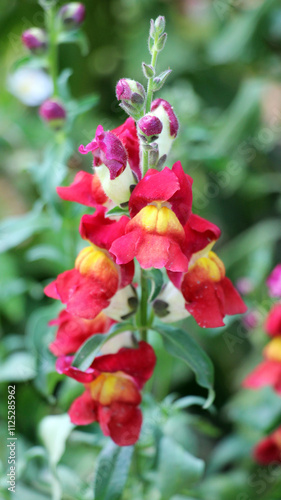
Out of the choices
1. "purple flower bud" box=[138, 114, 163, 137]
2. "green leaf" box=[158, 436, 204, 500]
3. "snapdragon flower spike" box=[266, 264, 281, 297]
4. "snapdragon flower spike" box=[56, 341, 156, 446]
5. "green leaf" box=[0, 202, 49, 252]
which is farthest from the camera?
"green leaf" box=[0, 202, 49, 252]

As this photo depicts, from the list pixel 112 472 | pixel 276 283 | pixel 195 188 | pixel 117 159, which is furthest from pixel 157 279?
pixel 195 188

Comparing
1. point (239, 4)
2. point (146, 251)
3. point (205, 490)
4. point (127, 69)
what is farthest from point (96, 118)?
point (146, 251)

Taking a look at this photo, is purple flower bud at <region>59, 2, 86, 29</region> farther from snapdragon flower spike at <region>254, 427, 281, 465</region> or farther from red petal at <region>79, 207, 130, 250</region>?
snapdragon flower spike at <region>254, 427, 281, 465</region>

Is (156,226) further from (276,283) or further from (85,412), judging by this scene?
(276,283)

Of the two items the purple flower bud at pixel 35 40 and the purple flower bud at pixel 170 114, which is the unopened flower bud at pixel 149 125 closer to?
the purple flower bud at pixel 170 114

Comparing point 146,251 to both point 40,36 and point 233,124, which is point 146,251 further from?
point 233,124

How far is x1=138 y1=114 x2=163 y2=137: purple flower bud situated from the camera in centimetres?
62

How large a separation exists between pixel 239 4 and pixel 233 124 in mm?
423

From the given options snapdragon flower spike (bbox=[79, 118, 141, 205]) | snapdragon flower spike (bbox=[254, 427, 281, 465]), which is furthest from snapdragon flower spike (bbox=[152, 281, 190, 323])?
snapdragon flower spike (bbox=[254, 427, 281, 465])

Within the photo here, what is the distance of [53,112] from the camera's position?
105cm

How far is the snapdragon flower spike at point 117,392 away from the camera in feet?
2.38

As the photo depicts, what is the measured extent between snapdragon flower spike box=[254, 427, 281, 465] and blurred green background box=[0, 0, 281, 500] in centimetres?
5

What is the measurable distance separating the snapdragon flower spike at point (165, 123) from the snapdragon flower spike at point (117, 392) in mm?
262

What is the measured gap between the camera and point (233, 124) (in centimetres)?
175
